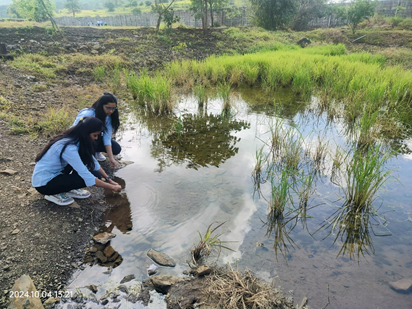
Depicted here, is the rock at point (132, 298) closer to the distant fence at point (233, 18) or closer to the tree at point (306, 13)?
the distant fence at point (233, 18)

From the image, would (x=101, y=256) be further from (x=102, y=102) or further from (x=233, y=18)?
(x=233, y=18)

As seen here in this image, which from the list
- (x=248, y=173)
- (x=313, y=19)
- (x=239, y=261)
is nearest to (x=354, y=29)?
(x=313, y=19)

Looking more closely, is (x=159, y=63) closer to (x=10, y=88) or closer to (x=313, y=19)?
(x=10, y=88)

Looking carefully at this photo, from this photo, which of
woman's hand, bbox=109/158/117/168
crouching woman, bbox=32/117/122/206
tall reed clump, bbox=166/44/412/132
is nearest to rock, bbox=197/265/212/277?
crouching woman, bbox=32/117/122/206

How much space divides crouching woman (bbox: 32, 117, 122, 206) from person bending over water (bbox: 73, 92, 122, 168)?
459 millimetres

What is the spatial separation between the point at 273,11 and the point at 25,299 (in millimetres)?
24151

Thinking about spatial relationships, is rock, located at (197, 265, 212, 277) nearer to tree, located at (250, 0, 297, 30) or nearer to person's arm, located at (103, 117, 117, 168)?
person's arm, located at (103, 117, 117, 168)

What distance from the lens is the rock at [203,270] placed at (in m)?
2.05

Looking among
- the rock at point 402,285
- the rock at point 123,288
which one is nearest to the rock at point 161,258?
the rock at point 123,288

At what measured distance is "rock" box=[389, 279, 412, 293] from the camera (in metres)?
2.01

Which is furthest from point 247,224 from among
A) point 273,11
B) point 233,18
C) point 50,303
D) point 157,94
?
point 233,18

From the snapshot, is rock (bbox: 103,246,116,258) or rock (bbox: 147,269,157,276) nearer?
rock (bbox: 147,269,157,276)

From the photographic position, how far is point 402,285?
2039 mm

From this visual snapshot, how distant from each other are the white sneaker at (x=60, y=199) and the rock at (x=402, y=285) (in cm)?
309
